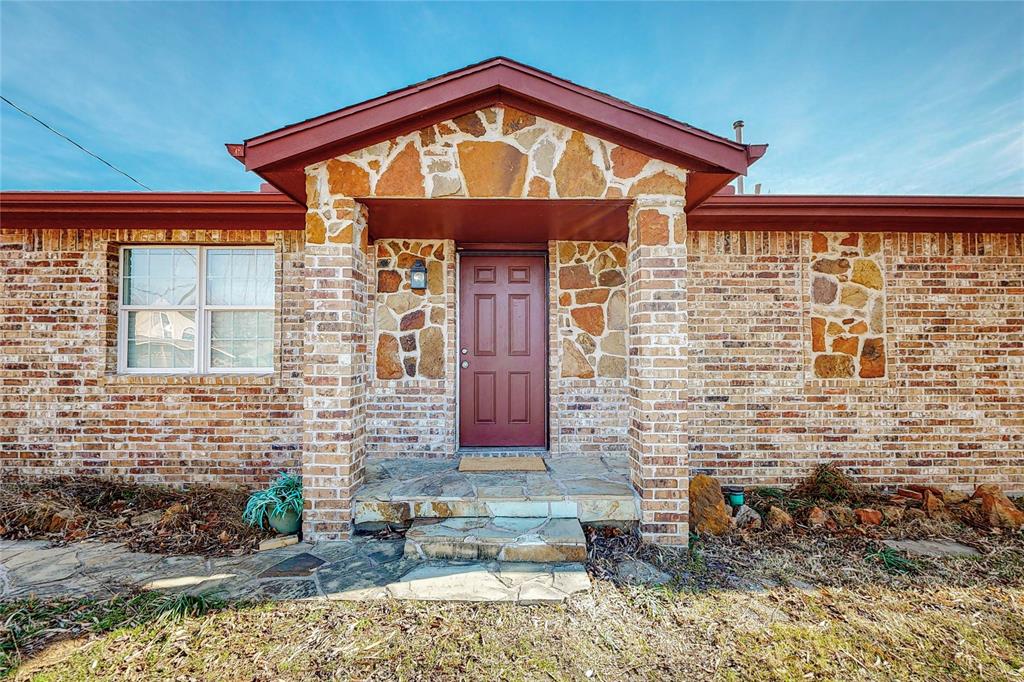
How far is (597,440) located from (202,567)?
11.5 feet

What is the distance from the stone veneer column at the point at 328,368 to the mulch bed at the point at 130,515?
64cm

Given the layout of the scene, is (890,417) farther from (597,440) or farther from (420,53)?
(420,53)

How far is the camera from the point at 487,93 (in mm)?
3271

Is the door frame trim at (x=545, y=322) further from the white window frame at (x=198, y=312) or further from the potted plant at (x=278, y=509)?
the white window frame at (x=198, y=312)

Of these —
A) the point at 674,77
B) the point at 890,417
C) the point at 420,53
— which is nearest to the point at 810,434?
the point at 890,417

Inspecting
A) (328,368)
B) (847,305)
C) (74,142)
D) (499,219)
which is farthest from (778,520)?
(74,142)

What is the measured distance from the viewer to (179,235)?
4.74 meters

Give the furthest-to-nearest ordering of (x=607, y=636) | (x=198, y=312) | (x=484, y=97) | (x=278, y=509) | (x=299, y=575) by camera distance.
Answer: (x=198, y=312) < (x=278, y=509) < (x=484, y=97) < (x=299, y=575) < (x=607, y=636)

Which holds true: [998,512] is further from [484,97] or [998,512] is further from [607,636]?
[484,97]

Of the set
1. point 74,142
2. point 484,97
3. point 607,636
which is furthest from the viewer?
point 74,142

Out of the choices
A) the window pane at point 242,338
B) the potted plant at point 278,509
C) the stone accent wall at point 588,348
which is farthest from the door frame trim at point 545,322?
the window pane at point 242,338

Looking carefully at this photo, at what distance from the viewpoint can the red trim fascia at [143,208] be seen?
4.18m

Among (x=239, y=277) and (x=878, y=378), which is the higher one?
(x=239, y=277)

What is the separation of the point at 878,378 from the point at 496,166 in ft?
14.6
